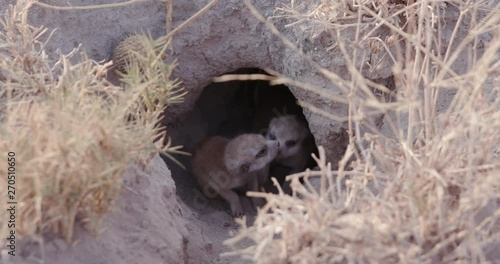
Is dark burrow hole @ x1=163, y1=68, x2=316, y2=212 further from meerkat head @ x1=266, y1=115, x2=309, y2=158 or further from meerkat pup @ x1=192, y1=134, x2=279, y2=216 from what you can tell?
meerkat pup @ x1=192, y1=134, x2=279, y2=216

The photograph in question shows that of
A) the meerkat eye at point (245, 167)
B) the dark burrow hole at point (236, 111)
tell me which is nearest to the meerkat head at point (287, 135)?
the dark burrow hole at point (236, 111)

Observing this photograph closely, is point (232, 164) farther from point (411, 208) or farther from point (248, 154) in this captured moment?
point (411, 208)

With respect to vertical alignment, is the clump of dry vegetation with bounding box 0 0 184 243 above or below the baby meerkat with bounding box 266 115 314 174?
above

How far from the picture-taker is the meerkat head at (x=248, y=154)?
17.8 feet

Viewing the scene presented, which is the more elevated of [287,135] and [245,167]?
[287,135]

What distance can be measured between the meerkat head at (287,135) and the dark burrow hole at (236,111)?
0.15 m

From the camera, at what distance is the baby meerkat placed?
19.3 feet

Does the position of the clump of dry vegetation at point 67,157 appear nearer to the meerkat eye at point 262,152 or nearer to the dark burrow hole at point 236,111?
the meerkat eye at point 262,152

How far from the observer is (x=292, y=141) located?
19.3 feet

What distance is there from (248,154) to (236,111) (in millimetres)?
1364

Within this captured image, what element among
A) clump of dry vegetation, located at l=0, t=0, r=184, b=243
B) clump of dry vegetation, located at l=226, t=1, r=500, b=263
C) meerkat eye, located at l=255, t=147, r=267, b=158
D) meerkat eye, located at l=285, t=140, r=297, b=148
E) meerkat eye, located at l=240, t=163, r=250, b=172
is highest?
clump of dry vegetation, located at l=0, t=0, r=184, b=243

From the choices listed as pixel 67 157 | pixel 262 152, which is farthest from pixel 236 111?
pixel 67 157

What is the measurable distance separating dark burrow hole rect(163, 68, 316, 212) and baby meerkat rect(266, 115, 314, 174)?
8cm

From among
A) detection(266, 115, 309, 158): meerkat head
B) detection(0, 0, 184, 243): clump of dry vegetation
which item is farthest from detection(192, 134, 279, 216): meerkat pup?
detection(0, 0, 184, 243): clump of dry vegetation
